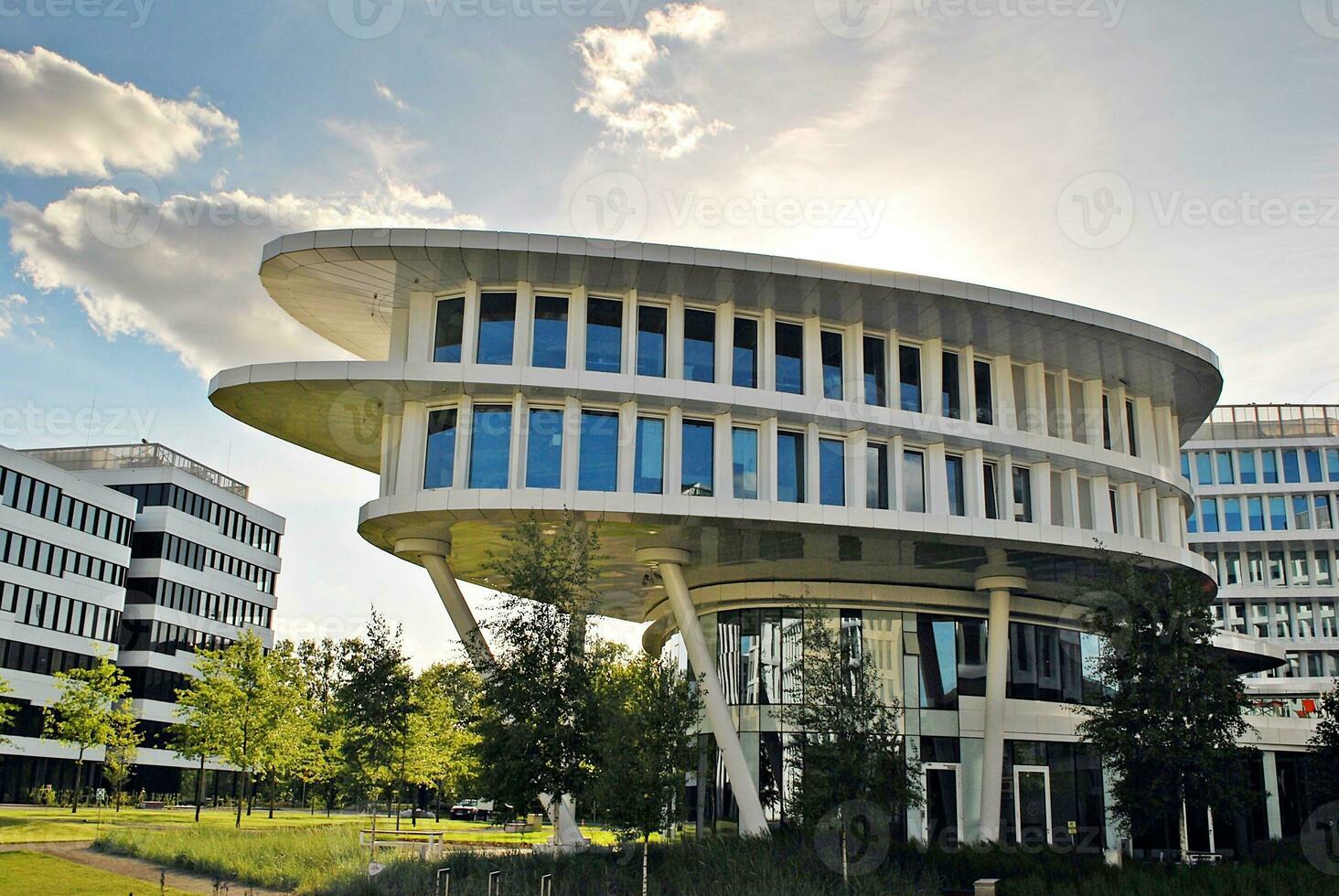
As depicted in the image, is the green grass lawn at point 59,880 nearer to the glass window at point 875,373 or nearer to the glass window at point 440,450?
the glass window at point 440,450

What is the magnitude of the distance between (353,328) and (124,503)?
44.7 m

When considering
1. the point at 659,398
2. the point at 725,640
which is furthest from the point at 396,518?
the point at 725,640

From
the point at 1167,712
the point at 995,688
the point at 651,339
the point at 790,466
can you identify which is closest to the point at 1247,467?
the point at 995,688

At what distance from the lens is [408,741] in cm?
3356

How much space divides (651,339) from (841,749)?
35.8ft

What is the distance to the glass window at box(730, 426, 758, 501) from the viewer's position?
2794 centimetres

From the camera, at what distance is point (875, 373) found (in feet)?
97.9

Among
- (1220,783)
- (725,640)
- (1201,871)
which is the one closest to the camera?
(1201,871)

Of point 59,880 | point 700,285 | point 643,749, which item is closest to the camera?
point 643,749

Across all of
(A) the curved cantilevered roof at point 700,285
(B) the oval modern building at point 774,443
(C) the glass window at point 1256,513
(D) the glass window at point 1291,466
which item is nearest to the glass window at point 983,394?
(B) the oval modern building at point 774,443

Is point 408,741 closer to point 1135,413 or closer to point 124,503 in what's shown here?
point 1135,413

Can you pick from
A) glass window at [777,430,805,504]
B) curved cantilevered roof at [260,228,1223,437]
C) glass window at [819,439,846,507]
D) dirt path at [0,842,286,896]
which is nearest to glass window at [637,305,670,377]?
curved cantilevered roof at [260,228,1223,437]

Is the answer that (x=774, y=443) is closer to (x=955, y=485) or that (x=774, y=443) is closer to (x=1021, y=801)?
(x=955, y=485)

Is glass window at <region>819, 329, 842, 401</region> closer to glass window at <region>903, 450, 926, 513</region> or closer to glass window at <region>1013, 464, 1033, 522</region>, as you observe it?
glass window at <region>903, 450, 926, 513</region>
